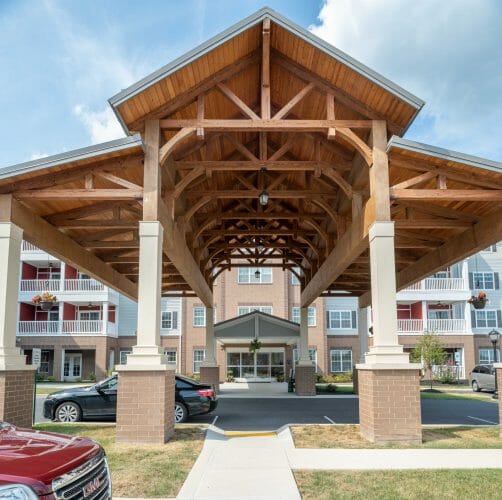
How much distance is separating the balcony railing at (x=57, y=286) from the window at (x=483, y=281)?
2717 centimetres

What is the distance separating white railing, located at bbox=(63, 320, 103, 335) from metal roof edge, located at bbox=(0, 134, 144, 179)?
29733 millimetres

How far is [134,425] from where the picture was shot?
Answer: 10.5 metres

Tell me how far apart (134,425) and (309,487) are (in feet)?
13.7

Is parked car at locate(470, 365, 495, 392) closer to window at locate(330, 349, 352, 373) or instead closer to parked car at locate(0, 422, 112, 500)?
window at locate(330, 349, 352, 373)

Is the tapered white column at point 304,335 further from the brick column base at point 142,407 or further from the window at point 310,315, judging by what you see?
the brick column base at point 142,407

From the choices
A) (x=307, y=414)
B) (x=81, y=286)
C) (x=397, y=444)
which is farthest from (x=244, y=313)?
(x=397, y=444)

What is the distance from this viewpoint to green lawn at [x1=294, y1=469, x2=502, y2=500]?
7113 millimetres

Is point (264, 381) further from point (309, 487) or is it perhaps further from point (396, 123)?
point (309, 487)

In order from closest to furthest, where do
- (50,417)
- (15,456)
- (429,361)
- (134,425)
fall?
1. (15,456)
2. (134,425)
3. (50,417)
4. (429,361)

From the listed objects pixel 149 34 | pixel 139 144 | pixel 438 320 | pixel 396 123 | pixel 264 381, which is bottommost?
pixel 264 381

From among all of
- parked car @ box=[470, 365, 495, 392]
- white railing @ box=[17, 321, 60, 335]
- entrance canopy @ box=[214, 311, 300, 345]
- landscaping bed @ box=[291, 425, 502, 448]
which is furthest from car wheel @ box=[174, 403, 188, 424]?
white railing @ box=[17, 321, 60, 335]

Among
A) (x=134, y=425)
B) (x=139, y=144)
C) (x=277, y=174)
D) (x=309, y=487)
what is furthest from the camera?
(x=277, y=174)

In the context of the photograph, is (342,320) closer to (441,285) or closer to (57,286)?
(441,285)

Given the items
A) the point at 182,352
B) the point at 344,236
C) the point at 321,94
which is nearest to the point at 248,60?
the point at 321,94
